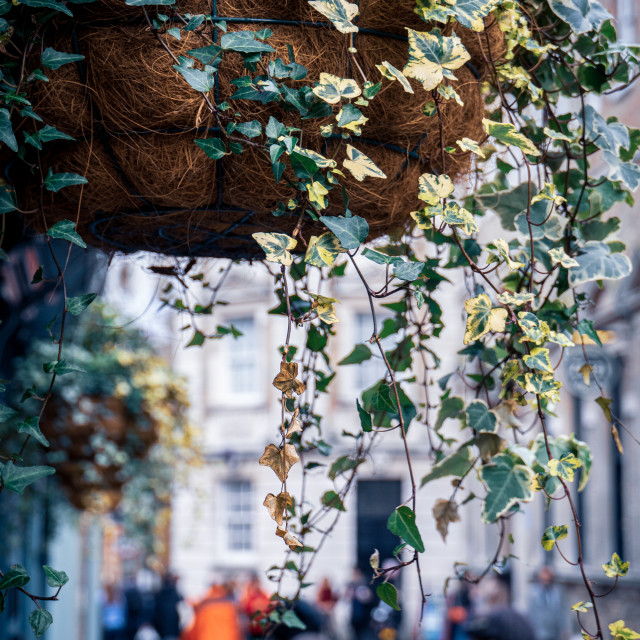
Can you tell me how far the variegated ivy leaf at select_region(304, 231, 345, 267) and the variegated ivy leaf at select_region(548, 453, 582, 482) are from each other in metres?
0.35

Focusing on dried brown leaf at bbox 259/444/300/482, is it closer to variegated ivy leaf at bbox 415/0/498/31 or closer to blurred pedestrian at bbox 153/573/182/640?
variegated ivy leaf at bbox 415/0/498/31

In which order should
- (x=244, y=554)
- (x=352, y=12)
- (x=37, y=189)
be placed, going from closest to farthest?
(x=352, y=12), (x=37, y=189), (x=244, y=554)

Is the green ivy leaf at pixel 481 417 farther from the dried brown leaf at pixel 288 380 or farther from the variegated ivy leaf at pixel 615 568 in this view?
the dried brown leaf at pixel 288 380

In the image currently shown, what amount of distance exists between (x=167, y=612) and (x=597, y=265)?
31.3ft

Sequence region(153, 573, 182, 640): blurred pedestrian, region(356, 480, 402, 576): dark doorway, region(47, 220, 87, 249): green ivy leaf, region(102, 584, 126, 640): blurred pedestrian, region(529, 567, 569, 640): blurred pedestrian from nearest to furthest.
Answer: region(47, 220, 87, 249): green ivy leaf → region(529, 567, 569, 640): blurred pedestrian → region(153, 573, 182, 640): blurred pedestrian → region(102, 584, 126, 640): blurred pedestrian → region(356, 480, 402, 576): dark doorway

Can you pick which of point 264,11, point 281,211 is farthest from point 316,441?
point 264,11

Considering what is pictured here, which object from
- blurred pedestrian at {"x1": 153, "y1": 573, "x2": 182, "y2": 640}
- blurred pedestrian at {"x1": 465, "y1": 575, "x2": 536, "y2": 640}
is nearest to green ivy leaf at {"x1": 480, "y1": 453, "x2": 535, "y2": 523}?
blurred pedestrian at {"x1": 465, "y1": 575, "x2": 536, "y2": 640}

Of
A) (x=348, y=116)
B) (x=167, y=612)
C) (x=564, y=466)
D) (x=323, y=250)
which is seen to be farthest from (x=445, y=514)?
(x=167, y=612)

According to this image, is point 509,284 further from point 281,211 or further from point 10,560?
point 10,560

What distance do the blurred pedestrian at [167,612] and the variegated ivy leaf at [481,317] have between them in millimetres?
9570

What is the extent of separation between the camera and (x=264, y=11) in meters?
1.00

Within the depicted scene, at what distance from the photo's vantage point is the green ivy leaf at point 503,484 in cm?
106

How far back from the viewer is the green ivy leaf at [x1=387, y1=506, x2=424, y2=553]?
898 mm

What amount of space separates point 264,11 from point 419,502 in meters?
14.0
